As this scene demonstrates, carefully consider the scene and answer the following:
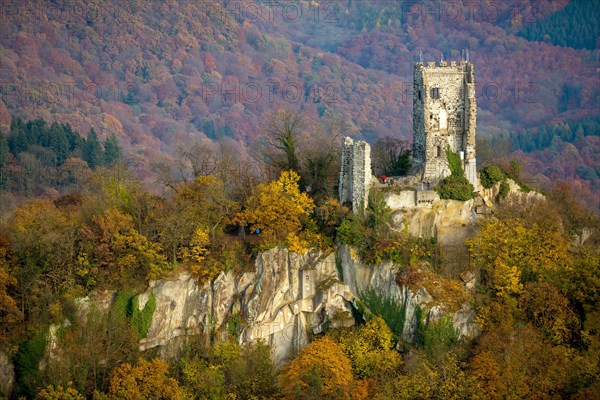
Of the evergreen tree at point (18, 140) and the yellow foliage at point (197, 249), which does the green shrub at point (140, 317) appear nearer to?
the yellow foliage at point (197, 249)

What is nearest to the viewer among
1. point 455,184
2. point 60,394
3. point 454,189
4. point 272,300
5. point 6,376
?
point 60,394

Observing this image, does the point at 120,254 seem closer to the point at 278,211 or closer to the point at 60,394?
the point at 278,211

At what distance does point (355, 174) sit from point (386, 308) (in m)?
6.26

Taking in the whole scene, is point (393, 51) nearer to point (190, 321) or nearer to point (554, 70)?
point (554, 70)

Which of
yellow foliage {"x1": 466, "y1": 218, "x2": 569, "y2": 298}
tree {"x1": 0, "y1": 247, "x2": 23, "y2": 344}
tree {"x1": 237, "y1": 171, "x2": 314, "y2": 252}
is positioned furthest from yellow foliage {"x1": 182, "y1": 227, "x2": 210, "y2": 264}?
yellow foliage {"x1": 466, "y1": 218, "x2": 569, "y2": 298}

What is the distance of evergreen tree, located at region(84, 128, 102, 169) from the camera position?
106m

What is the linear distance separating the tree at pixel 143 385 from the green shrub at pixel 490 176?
17.4 m

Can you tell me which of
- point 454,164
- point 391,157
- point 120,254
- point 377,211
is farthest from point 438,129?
point 120,254

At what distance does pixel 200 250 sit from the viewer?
6862cm

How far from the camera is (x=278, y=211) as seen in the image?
68.9 metres

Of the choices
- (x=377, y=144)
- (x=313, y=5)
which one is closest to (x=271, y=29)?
(x=313, y=5)

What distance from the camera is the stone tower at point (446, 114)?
68.9m

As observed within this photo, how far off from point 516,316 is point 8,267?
22.7 m

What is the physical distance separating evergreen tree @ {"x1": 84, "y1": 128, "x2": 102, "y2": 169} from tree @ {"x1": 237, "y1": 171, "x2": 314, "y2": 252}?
37611mm
